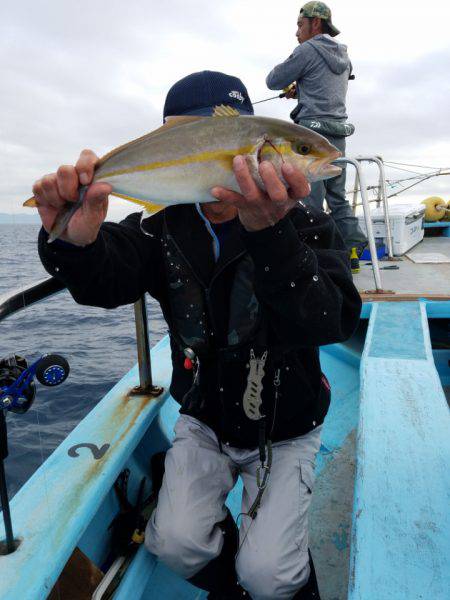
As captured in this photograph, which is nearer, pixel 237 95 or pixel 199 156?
pixel 199 156

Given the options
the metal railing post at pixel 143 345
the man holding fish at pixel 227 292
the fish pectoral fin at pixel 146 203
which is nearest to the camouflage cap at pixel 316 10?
the man holding fish at pixel 227 292

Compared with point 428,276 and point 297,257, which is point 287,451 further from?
point 428,276

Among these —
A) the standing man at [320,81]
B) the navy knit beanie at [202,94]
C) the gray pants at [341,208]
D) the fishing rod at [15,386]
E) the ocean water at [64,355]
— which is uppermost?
the standing man at [320,81]

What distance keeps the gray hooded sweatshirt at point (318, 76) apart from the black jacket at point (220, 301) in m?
3.81

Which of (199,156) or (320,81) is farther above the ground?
(320,81)

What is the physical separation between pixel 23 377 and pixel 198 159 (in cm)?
106

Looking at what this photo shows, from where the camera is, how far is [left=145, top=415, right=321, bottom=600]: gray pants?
1904 mm

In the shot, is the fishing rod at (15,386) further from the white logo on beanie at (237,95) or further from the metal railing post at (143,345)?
the white logo on beanie at (237,95)

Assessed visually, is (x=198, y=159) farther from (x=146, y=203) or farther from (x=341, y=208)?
(x=341, y=208)

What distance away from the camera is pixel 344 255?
6.98 ft

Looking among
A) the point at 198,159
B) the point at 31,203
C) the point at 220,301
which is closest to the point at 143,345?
the point at 220,301

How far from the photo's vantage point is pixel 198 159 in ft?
5.22

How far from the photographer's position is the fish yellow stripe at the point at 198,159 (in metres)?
1.57

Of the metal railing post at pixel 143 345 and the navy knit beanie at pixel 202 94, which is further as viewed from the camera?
the metal railing post at pixel 143 345
